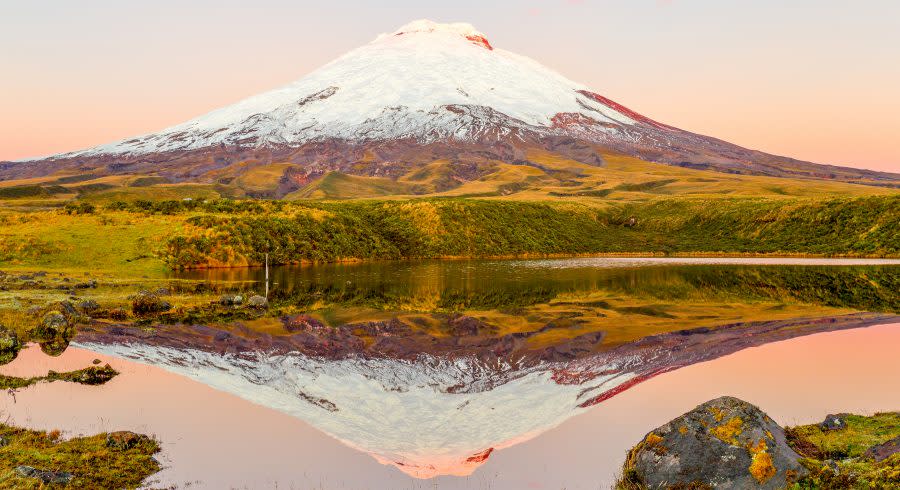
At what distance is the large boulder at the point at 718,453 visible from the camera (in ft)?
38.3

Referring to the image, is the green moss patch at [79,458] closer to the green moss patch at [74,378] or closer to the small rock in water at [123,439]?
the small rock in water at [123,439]

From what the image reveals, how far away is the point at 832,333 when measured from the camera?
30.2m

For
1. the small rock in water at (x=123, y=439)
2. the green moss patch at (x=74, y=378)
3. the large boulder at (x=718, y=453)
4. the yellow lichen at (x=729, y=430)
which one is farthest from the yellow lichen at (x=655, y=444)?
the green moss patch at (x=74, y=378)

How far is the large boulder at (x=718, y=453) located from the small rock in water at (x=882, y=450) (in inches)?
67.8

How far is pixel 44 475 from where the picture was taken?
42.0 feet

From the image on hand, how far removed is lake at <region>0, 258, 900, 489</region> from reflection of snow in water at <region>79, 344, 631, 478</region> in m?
0.07

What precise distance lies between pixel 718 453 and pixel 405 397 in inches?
375

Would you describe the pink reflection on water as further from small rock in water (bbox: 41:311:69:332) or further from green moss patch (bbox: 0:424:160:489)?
small rock in water (bbox: 41:311:69:332)

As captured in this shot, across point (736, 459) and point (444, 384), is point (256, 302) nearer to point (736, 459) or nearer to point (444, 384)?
point (444, 384)

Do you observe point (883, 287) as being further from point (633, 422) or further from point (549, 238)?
point (549, 238)

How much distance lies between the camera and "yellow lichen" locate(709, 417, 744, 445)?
12.2 meters

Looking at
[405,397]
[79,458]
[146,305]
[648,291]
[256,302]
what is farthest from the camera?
[648,291]

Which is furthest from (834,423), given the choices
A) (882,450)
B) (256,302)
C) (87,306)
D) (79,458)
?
(87,306)

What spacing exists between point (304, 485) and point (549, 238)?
3605 inches
